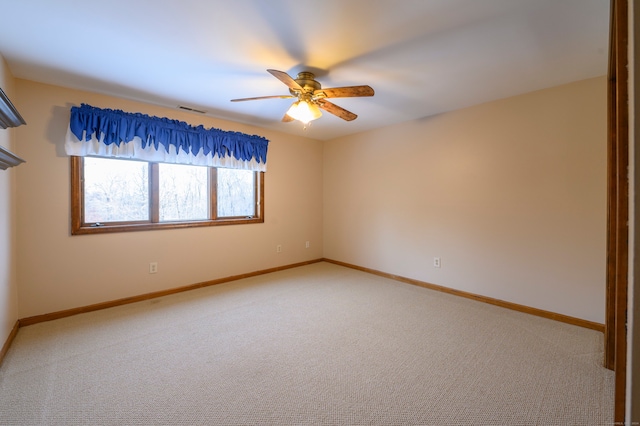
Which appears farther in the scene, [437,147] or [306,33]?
[437,147]

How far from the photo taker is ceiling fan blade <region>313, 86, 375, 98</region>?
7.05 ft

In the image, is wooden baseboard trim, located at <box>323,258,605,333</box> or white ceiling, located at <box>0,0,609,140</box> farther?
wooden baseboard trim, located at <box>323,258,605,333</box>

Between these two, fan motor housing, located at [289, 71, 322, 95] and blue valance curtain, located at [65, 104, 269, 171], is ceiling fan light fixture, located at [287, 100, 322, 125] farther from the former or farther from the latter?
blue valance curtain, located at [65, 104, 269, 171]

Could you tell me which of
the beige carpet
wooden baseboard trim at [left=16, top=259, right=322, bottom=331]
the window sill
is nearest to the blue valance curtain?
the window sill

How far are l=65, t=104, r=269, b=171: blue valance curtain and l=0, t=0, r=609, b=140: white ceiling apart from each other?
292mm

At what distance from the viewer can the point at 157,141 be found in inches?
126

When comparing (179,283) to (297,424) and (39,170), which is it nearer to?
(39,170)

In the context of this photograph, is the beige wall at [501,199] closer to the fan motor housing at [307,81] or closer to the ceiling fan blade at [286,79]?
the fan motor housing at [307,81]

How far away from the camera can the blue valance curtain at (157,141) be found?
2764 mm

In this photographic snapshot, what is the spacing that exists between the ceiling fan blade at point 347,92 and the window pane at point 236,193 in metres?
2.16

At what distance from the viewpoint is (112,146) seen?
2926 millimetres

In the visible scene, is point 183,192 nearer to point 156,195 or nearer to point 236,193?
point 156,195

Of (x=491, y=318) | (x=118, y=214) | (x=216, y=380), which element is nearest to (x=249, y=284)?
(x=118, y=214)

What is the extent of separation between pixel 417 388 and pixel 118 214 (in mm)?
3345
